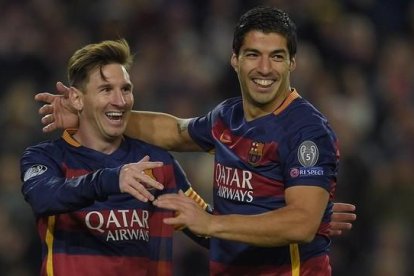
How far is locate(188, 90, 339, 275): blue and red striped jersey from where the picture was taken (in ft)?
20.1

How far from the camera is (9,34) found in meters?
12.6

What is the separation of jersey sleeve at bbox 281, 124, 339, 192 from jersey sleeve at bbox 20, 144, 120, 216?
2.97 feet

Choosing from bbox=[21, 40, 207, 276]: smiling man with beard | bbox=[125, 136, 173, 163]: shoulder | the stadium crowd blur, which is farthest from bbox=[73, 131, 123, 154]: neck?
the stadium crowd blur

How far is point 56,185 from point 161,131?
3.60 ft

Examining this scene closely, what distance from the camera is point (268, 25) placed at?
6.24 m

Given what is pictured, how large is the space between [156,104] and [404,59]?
2738 millimetres

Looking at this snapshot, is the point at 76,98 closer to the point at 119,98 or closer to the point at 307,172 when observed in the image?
the point at 119,98

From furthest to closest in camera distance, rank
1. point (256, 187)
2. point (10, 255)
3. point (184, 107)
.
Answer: point (184, 107)
point (10, 255)
point (256, 187)

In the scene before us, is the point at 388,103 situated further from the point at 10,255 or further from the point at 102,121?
the point at 102,121

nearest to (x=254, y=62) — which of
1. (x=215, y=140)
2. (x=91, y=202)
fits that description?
(x=215, y=140)

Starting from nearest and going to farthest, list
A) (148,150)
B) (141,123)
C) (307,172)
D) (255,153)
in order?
(307,172) < (255,153) < (148,150) < (141,123)

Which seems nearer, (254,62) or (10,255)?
(254,62)

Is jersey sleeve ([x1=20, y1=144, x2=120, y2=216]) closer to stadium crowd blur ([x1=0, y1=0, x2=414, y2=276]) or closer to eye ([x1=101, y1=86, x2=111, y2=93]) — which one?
eye ([x1=101, y1=86, x2=111, y2=93])

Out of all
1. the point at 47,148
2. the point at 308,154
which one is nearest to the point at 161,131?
the point at 47,148
